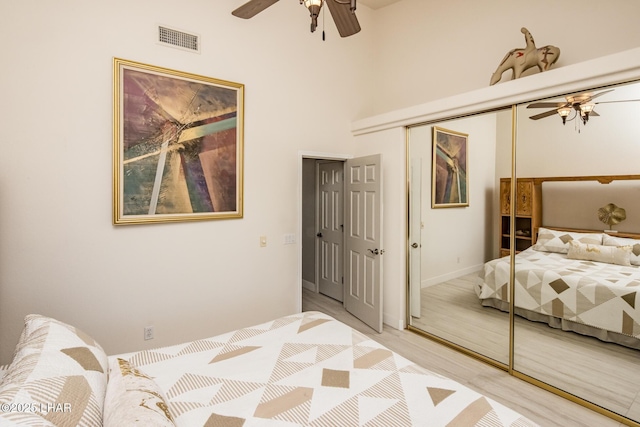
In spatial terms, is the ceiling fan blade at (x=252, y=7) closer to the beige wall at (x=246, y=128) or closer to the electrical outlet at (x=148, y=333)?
the beige wall at (x=246, y=128)

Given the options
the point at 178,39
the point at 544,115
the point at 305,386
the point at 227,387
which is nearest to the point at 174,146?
the point at 178,39

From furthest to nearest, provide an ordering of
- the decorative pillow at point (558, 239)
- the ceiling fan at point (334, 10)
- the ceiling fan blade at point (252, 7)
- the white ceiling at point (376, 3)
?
1. the white ceiling at point (376, 3)
2. the decorative pillow at point (558, 239)
3. the ceiling fan blade at point (252, 7)
4. the ceiling fan at point (334, 10)

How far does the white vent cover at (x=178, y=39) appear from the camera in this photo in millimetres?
2760

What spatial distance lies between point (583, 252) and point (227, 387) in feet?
8.80

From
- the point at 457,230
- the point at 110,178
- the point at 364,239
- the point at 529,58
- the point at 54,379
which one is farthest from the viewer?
the point at 364,239

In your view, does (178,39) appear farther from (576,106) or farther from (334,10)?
(576,106)

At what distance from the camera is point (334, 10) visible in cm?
201

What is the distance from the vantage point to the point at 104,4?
2504 millimetres

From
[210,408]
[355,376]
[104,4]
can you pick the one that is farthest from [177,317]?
[104,4]

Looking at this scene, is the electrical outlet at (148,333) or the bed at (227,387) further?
the electrical outlet at (148,333)

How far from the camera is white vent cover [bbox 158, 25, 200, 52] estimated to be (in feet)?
9.05

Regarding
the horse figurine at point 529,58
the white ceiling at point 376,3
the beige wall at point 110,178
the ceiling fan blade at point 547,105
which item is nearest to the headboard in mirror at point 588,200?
the ceiling fan blade at point 547,105

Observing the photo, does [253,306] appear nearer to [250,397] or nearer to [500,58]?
[250,397]

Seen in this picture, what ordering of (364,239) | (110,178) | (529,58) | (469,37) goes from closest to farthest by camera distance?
(110,178)
(529,58)
(469,37)
(364,239)
